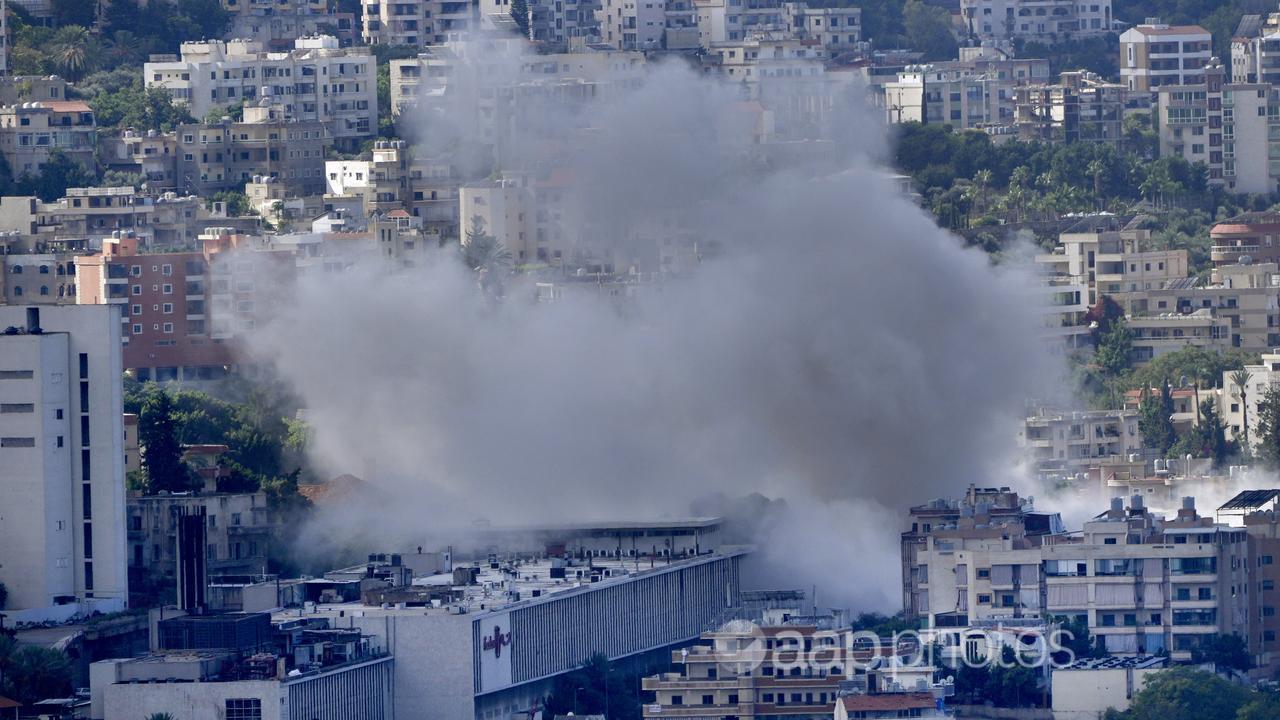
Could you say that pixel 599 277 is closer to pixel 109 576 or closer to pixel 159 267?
pixel 159 267

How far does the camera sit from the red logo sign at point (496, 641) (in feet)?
185

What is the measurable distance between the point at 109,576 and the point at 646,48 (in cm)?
4772

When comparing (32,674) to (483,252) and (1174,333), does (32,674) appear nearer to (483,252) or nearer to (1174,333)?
(483,252)

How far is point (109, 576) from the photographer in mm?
61375

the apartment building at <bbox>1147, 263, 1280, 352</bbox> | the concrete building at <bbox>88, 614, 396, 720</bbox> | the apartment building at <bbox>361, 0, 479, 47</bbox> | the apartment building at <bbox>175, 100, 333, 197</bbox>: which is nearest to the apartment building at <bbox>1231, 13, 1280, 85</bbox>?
the apartment building at <bbox>1147, 263, 1280, 352</bbox>

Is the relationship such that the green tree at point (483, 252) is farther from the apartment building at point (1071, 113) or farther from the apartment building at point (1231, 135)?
the apartment building at point (1071, 113)

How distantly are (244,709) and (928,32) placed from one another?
233 feet

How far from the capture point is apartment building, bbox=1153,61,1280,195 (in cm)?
10238

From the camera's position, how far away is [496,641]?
56.6 meters

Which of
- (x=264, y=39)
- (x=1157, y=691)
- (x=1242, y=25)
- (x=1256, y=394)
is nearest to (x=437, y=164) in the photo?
(x=264, y=39)

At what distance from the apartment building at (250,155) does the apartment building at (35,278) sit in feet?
34.5

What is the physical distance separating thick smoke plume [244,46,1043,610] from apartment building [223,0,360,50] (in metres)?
27.0

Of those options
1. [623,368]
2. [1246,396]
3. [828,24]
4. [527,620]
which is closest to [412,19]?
[828,24]

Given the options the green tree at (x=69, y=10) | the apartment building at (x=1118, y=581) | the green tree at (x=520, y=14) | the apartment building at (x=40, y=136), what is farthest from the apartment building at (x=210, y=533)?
the green tree at (x=520, y=14)
